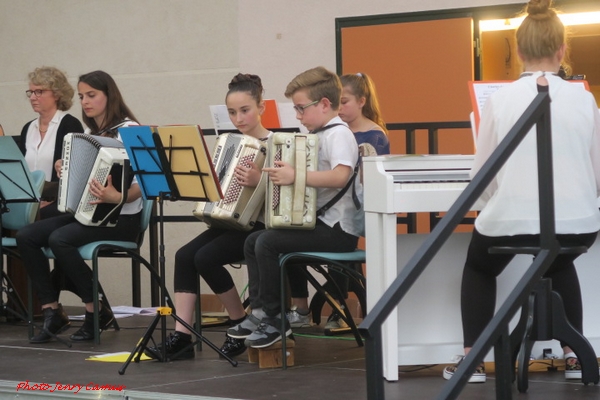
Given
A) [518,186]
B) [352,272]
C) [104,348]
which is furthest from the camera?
[104,348]

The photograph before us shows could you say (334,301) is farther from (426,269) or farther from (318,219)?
(426,269)

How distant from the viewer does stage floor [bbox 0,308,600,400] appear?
334cm

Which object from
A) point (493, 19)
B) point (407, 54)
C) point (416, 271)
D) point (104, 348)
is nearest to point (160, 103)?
point (407, 54)

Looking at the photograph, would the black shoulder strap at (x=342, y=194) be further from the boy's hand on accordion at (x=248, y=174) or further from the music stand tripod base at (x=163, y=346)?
the music stand tripod base at (x=163, y=346)

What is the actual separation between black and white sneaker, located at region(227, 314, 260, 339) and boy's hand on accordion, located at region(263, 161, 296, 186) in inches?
22.5

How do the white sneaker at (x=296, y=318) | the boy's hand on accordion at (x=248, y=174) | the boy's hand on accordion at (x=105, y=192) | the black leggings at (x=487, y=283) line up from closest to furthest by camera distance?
1. the black leggings at (x=487, y=283)
2. the boy's hand on accordion at (x=248, y=174)
3. the boy's hand on accordion at (x=105, y=192)
4. the white sneaker at (x=296, y=318)

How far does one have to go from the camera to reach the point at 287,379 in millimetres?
3660

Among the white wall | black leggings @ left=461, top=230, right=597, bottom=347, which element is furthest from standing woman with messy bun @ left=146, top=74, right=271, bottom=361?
the white wall

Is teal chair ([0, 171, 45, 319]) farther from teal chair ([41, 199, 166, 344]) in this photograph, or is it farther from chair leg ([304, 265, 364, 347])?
chair leg ([304, 265, 364, 347])

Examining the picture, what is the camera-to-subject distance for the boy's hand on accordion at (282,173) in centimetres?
378

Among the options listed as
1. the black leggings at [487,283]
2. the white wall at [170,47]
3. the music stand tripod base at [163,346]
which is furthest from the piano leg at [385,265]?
the white wall at [170,47]

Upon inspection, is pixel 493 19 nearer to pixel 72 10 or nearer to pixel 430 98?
pixel 430 98

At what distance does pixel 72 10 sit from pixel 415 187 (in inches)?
Answer: 215

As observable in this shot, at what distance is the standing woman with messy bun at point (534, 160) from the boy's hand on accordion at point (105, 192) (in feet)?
6.38
